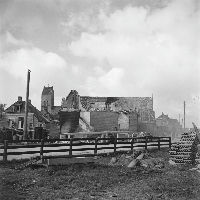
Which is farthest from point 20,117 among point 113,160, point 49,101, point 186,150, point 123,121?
point 49,101

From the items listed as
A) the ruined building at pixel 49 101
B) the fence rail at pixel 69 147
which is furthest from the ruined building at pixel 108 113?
the fence rail at pixel 69 147

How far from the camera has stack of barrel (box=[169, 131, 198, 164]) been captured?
17891mm

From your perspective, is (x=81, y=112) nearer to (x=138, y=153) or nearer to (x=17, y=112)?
(x=17, y=112)

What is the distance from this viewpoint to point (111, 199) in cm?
985

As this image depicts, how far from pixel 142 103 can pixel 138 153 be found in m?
50.5

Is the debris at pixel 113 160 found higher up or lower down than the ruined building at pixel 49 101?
lower down

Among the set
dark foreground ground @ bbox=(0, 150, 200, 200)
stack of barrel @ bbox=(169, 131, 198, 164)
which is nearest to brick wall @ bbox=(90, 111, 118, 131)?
stack of barrel @ bbox=(169, 131, 198, 164)

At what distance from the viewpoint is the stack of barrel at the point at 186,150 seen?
17891 millimetres

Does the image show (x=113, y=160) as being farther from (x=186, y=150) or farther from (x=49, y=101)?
(x=49, y=101)

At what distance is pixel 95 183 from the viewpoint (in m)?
12.0

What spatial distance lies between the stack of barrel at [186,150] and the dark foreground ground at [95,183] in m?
2.37

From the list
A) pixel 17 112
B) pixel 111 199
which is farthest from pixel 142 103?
pixel 111 199

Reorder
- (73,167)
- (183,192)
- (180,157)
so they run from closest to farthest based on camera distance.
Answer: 1. (183,192)
2. (73,167)
3. (180,157)

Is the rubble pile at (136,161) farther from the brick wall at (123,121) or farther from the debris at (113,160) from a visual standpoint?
the brick wall at (123,121)
